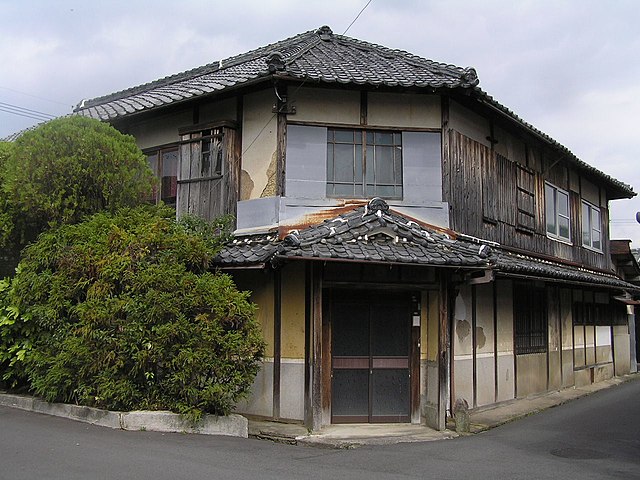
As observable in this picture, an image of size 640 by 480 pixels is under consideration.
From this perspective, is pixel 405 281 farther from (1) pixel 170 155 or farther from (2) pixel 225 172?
(1) pixel 170 155

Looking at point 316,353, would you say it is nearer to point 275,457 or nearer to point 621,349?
point 275,457

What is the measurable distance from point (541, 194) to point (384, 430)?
9158mm

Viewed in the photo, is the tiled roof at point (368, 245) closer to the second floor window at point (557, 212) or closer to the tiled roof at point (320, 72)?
the tiled roof at point (320, 72)

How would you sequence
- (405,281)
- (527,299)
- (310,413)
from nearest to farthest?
1. (310,413)
2. (405,281)
3. (527,299)

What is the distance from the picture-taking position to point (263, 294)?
486 inches

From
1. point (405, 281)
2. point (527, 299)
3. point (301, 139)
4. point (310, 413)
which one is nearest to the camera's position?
point (310, 413)

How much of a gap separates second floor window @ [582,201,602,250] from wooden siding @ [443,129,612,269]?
2.64 ft

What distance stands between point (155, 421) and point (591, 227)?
16.8 m

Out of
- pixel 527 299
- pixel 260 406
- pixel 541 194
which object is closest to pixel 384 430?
pixel 260 406

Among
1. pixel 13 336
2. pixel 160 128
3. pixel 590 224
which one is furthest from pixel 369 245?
pixel 590 224

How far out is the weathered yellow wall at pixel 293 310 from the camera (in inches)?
467

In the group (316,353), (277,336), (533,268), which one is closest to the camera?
(316,353)

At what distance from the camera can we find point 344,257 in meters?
10.2

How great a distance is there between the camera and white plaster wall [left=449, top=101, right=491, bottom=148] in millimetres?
13383
